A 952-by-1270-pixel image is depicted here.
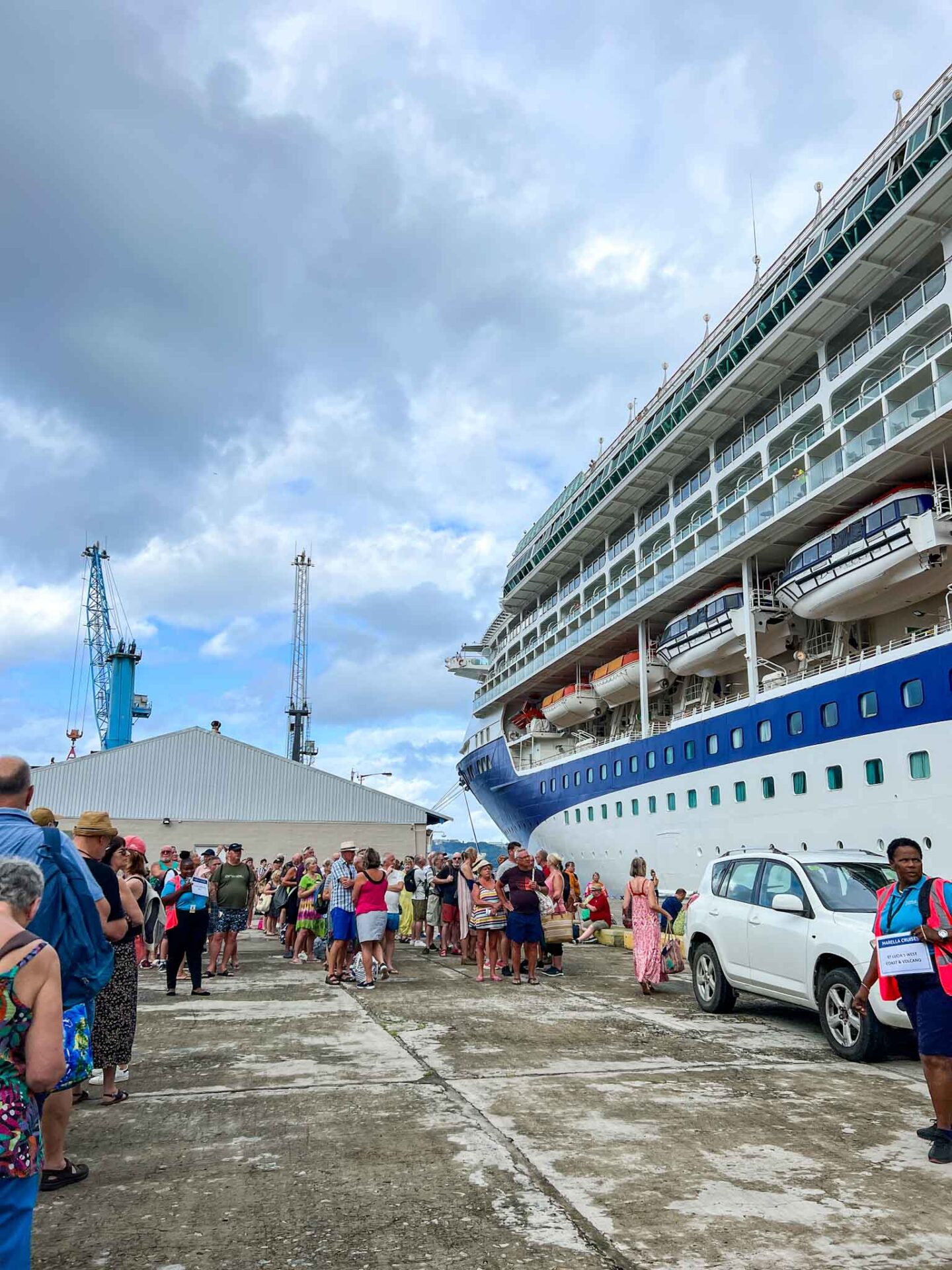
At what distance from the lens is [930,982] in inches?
170

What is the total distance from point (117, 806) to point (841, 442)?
30.0m

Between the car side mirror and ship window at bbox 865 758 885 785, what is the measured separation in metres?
11.2

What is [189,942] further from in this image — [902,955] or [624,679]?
[624,679]

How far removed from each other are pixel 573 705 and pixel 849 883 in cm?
2635

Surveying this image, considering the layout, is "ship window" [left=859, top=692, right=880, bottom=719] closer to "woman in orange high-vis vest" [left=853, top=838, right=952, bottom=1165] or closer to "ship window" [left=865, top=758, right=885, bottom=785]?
"ship window" [left=865, top=758, right=885, bottom=785]

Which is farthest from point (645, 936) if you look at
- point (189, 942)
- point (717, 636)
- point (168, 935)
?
point (717, 636)

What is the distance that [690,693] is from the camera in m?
29.3

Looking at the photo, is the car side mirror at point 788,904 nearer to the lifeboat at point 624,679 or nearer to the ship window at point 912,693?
the ship window at point 912,693

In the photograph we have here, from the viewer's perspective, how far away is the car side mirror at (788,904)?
692 centimetres

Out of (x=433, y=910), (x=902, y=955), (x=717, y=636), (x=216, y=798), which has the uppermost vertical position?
(x=717, y=636)

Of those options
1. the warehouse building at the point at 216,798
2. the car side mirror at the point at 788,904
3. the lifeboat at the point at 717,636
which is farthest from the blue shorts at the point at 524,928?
the warehouse building at the point at 216,798

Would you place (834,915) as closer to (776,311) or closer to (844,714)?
(844,714)

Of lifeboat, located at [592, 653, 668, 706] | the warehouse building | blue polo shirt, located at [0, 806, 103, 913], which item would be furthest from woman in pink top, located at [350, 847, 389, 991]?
the warehouse building

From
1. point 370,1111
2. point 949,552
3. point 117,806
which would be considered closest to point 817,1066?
point 370,1111
